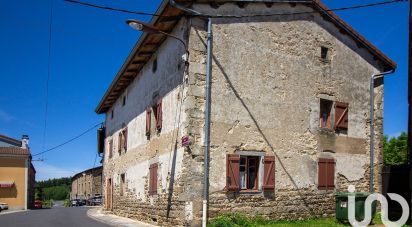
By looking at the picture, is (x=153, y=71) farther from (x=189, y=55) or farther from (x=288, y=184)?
(x=288, y=184)

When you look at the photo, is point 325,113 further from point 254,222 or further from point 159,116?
point 159,116

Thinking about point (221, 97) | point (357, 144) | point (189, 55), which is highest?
point (189, 55)

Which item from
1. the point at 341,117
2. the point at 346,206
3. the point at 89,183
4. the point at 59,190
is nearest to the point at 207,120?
the point at 346,206

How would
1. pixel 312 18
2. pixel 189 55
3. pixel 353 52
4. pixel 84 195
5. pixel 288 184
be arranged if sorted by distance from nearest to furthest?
pixel 189 55, pixel 288 184, pixel 312 18, pixel 353 52, pixel 84 195

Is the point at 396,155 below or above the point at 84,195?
above

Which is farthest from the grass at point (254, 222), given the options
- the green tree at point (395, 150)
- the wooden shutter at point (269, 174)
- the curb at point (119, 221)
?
the green tree at point (395, 150)

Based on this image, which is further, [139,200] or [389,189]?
[139,200]

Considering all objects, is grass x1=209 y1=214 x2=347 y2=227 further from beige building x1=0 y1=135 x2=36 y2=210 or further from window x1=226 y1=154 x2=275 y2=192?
beige building x1=0 y1=135 x2=36 y2=210

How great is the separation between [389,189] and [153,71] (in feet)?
30.8

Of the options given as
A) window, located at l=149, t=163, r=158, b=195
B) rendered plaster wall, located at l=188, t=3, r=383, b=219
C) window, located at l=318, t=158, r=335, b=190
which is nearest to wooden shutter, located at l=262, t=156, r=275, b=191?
rendered plaster wall, located at l=188, t=3, r=383, b=219

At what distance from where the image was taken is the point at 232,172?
13.1 m

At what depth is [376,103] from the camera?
16984 millimetres

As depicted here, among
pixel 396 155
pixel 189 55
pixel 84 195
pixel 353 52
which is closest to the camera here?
pixel 189 55

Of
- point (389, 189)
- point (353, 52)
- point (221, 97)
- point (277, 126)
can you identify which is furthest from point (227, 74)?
point (389, 189)
